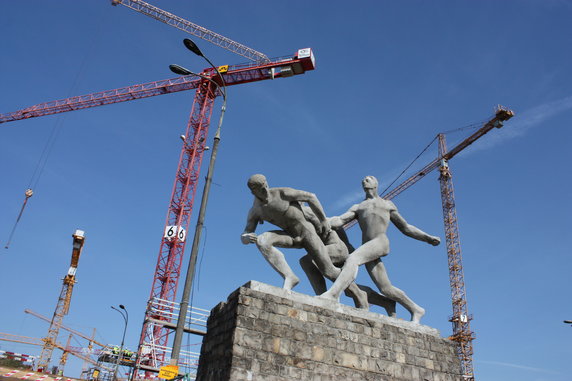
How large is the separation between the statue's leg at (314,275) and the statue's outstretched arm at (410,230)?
205cm

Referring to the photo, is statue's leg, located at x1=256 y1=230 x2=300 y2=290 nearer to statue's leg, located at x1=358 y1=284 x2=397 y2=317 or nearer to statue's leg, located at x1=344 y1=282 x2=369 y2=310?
statue's leg, located at x1=344 y1=282 x2=369 y2=310

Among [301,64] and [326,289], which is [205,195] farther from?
[301,64]

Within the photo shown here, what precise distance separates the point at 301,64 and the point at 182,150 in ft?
41.2

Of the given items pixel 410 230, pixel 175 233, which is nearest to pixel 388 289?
pixel 410 230

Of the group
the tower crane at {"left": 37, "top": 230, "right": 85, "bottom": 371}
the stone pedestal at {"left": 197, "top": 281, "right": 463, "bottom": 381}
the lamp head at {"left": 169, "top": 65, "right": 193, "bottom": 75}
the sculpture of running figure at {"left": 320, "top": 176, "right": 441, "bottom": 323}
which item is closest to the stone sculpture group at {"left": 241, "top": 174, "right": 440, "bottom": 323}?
the sculpture of running figure at {"left": 320, "top": 176, "right": 441, "bottom": 323}

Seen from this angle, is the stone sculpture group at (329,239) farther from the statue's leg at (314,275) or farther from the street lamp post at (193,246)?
the street lamp post at (193,246)

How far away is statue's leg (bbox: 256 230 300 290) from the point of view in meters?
7.88

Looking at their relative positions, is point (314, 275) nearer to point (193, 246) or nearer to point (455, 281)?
point (193, 246)

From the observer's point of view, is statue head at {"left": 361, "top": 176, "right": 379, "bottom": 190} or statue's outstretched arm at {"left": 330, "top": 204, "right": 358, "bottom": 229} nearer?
statue's outstretched arm at {"left": 330, "top": 204, "right": 358, "bottom": 229}

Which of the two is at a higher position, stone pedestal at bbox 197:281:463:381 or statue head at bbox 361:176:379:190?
statue head at bbox 361:176:379:190

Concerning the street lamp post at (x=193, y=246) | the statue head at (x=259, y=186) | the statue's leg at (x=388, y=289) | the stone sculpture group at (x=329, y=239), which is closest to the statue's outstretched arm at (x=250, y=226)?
the stone sculpture group at (x=329, y=239)

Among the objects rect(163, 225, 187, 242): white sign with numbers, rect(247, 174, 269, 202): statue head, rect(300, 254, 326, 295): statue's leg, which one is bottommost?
rect(300, 254, 326, 295): statue's leg

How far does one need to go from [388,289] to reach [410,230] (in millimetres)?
1436

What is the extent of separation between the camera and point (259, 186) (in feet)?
26.1
